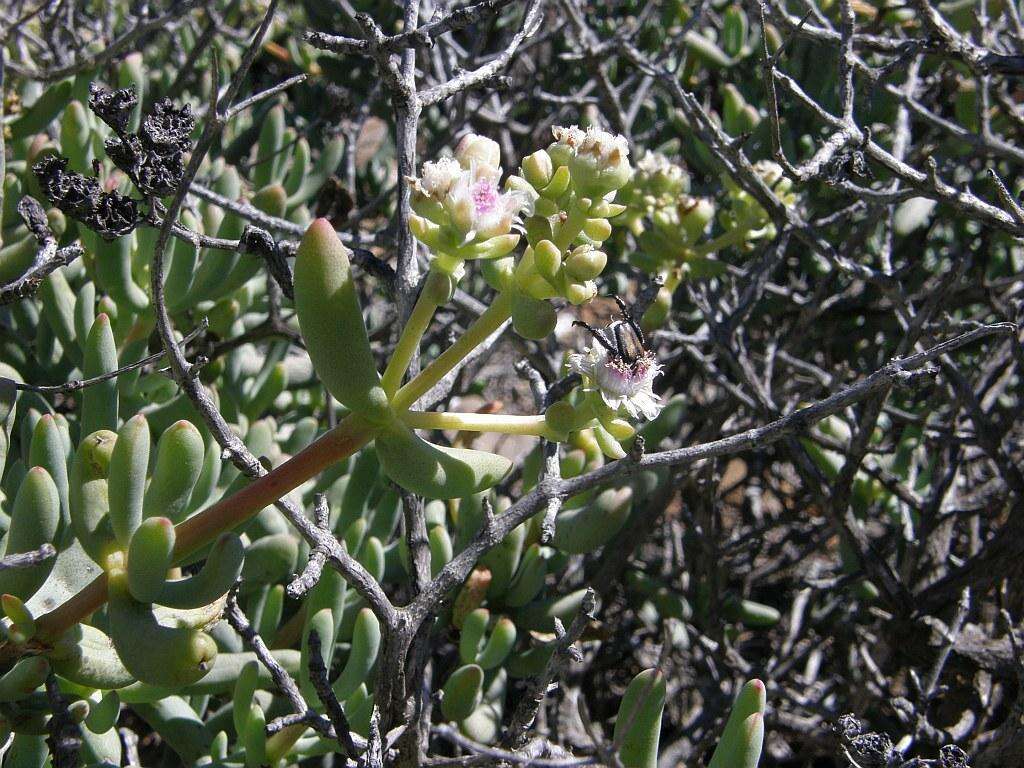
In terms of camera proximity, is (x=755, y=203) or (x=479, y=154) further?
(x=755, y=203)

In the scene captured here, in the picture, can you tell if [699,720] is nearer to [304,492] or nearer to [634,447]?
[304,492]

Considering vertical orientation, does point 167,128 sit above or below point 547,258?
above

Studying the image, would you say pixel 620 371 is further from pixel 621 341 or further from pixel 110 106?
pixel 110 106

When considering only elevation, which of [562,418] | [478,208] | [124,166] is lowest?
[562,418]

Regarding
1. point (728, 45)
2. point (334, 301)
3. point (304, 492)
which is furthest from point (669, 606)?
point (728, 45)

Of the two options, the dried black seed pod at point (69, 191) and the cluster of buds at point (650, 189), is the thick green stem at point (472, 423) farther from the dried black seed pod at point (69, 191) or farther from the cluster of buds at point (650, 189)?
the cluster of buds at point (650, 189)

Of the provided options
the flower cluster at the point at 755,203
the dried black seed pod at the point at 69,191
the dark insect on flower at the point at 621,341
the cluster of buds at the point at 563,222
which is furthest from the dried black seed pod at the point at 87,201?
the flower cluster at the point at 755,203

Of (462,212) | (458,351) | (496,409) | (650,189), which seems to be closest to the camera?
(462,212)

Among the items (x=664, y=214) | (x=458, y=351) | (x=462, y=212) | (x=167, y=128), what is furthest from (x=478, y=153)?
(x=664, y=214)
